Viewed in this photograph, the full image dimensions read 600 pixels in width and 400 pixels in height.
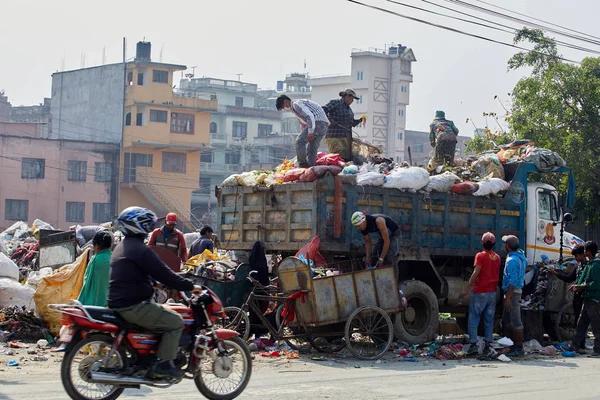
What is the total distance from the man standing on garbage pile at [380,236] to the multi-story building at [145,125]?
4677 cm

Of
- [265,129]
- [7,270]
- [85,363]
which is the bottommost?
[85,363]

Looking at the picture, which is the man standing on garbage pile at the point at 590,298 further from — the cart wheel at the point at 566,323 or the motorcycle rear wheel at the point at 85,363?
the motorcycle rear wheel at the point at 85,363

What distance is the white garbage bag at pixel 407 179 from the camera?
554 inches

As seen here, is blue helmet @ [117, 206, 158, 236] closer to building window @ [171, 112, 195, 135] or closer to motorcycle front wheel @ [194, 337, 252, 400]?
motorcycle front wheel @ [194, 337, 252, 400]

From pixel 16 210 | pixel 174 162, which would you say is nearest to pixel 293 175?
pixel 16 210

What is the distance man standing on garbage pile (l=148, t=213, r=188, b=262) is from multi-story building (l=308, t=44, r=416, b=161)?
2493 inches

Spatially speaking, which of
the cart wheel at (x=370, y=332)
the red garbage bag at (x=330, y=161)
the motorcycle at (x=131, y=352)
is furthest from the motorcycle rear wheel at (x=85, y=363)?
A: the red garbage bag at (x=330, y=161)

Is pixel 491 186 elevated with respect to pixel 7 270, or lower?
elevated

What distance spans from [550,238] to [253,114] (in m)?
70.0

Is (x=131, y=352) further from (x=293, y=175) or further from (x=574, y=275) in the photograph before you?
(x=574, y=275)

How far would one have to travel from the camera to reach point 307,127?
→ 47.8ft

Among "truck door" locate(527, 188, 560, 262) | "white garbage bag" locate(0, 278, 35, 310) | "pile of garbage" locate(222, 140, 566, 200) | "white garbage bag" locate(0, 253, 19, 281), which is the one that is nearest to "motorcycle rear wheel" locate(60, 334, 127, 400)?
"pile of garbage" locate(222, 140, 566, 200)

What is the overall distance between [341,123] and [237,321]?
182 inches

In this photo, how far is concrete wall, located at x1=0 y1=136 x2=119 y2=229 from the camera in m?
54.7
